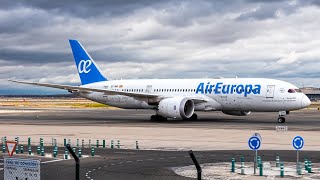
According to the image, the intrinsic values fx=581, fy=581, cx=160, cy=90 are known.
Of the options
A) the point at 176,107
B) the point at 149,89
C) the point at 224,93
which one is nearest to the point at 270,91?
the point at 224,93

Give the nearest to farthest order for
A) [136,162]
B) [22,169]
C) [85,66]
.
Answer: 1. [22,169]
2. [136,162]
3. [85,66]

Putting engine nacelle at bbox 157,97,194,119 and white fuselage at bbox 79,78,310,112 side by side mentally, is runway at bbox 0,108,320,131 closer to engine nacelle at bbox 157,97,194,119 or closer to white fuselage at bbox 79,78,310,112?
engine nacelle at bbox 157,97,194,119

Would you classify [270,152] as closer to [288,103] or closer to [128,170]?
[128,170]

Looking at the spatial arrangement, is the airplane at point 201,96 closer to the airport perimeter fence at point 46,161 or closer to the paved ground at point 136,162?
the airport perimeter fence at point 46,161

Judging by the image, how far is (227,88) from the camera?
2263 inches

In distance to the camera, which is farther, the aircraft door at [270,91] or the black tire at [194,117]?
the black tire at [194,117]

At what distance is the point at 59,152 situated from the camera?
28.9 meters

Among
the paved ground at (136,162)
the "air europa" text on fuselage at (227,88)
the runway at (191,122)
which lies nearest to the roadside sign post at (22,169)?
the paved ground at (136,162)

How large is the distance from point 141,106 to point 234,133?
24204mm

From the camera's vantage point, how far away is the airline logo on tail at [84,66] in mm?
71312

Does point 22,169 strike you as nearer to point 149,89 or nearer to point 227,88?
point 227,88

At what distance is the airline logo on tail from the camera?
71312 mm

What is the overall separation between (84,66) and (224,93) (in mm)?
21369

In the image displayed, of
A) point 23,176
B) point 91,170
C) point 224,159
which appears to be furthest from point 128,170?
point 23,176
